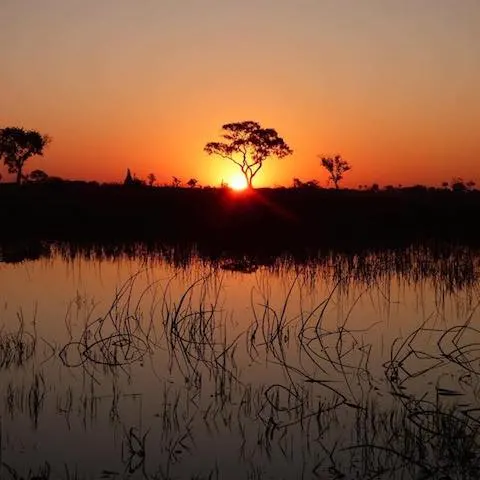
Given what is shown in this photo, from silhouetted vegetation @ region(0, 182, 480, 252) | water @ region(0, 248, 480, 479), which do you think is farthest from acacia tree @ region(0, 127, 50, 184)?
water @ region(0, 248, 480, 479)

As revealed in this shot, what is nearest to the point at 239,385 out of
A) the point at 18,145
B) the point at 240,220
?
the point at 240,220

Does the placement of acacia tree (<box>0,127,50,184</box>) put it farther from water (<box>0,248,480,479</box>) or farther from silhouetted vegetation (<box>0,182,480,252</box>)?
water (<box>0,248,480,479</box>)

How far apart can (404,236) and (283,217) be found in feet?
19.7

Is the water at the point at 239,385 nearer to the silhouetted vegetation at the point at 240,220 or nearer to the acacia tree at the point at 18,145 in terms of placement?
the silhouetted vegetation at the point at 240,220

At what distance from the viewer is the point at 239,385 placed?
238 inches

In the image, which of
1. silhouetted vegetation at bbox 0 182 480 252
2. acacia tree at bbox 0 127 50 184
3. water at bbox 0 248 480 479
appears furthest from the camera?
acacia tree at bbox 0 127 50 184

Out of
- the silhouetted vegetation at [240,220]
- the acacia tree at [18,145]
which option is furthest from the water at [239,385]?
the acacia tree at [18,145]

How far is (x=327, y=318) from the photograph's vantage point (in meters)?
8.95

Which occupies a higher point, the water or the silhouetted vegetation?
the silhouetted vegetation

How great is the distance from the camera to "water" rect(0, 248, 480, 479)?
4465 millimetres

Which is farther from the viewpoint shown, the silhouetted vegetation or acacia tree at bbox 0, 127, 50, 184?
acacia tree at bbox 0, 127, 50, 184

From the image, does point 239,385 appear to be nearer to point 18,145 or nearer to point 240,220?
point 240,220

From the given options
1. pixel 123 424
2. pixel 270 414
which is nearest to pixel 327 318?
pixel 270 414

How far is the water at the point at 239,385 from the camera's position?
14.6ft
